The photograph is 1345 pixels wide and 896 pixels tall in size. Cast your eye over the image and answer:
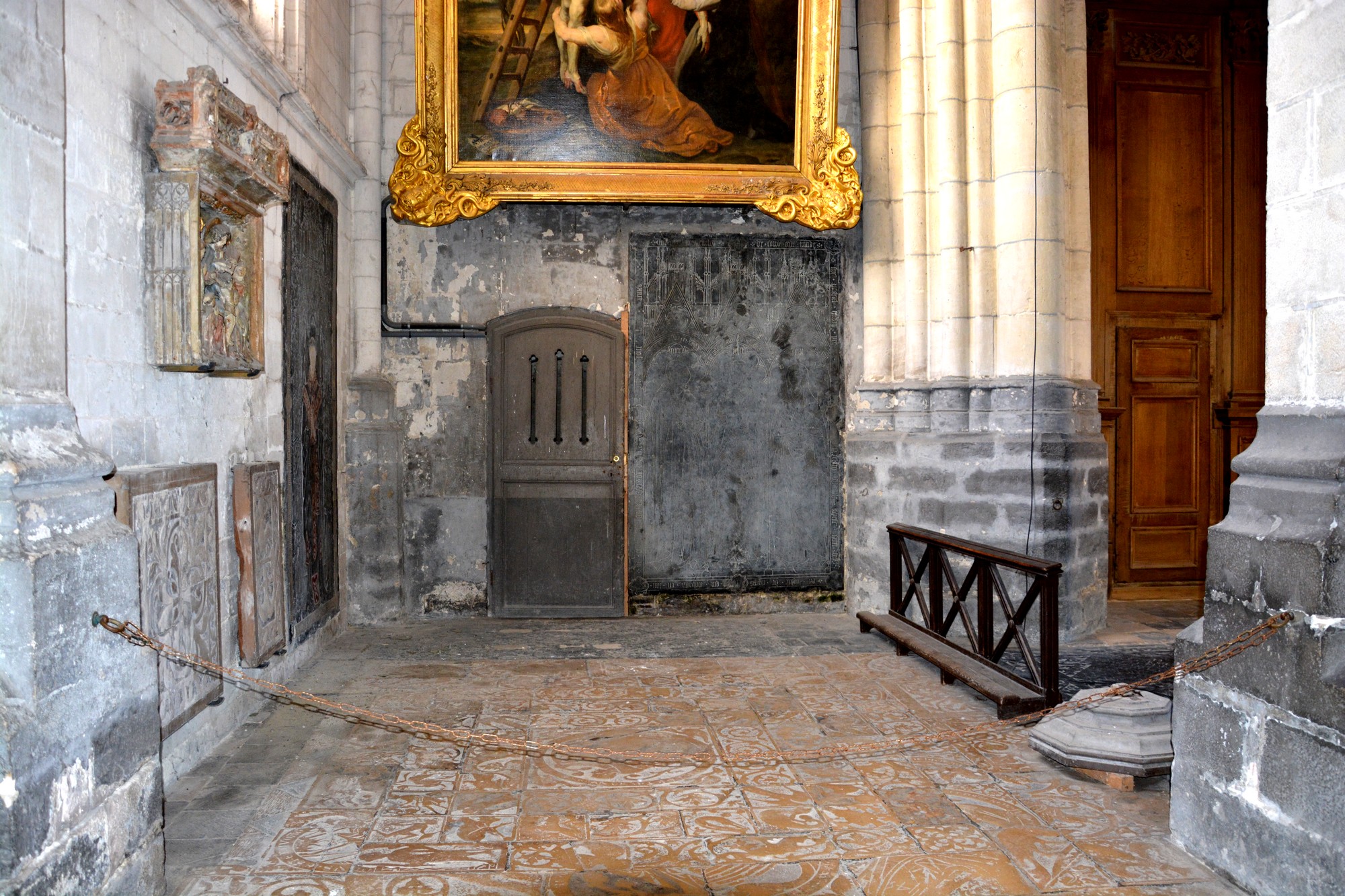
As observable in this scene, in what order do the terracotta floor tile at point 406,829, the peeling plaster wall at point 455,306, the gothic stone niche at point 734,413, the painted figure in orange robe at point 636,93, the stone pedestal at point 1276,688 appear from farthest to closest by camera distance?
the gothic stone niche at point 734,413
the peeling plaster wall at point 455,306
the painted figure in orange robe at point 636,93
the terracotta floor tile at point 406,829
the stone pedestal at point 1276,688

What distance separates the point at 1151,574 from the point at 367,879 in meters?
6.56

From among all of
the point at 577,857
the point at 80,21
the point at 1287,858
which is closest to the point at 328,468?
the point at 80,21

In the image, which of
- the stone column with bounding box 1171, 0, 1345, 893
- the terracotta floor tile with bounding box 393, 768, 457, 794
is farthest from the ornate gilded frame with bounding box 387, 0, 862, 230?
the terracotta floor tile with bounding box 393, 768, 457, 794

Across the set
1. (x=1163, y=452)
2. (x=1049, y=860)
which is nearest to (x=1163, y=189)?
(x=1163, y=452)

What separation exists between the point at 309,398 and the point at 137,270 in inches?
83.9

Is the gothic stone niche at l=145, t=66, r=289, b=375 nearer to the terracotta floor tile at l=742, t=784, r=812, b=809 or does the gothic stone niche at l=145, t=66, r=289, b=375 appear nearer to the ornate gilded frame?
the terracotta floor tile at l=742, t=784, r=812, b=809

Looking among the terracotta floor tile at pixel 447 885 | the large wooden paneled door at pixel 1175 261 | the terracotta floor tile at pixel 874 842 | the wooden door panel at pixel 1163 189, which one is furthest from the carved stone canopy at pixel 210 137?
the wooden door panel at pixel 1163 189

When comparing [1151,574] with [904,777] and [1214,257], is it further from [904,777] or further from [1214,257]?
[904,777]

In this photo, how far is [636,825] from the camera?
3188mm

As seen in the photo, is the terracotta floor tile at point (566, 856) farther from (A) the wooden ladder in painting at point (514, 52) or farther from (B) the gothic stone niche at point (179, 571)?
(A) the wooden ladder in painting at point (514, 52)

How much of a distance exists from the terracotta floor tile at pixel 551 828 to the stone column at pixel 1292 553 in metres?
1.93

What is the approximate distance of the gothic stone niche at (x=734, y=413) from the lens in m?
6.98

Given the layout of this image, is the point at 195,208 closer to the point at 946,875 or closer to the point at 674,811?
the point at 674,811

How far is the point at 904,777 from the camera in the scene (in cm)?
363
